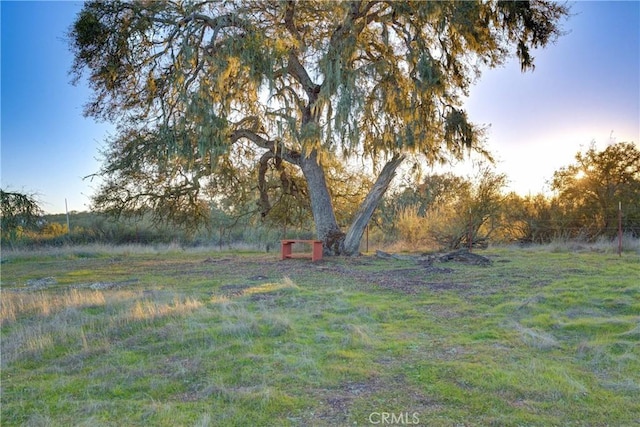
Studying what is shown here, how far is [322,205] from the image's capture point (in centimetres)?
1397

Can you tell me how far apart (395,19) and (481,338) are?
968cm

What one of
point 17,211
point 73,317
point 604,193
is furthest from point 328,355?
point 604,193

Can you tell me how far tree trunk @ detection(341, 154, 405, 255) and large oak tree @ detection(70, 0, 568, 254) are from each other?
0.04 metres

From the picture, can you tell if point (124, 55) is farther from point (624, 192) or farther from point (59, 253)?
point (624, 192)

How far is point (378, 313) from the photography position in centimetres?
625

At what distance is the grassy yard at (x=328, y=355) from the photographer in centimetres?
332

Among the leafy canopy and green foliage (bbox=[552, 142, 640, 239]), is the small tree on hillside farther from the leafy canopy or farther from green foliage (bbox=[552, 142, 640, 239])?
green foliage (bbox=[552, 142, 640, 239])

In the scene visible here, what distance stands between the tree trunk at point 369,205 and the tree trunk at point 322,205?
0.29 meters

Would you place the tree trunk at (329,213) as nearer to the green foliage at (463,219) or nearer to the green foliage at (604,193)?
the green foliage at (463,219)

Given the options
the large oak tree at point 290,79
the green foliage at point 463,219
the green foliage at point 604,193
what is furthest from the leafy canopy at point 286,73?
the green foliage at point 604,193

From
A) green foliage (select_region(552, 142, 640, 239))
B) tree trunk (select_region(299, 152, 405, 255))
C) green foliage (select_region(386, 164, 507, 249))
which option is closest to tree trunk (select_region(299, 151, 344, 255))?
tree trunk (select_region(299, 152, 405, 255))

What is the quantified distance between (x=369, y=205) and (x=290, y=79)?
4.35m

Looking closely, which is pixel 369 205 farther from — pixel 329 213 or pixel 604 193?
pixel 604 193

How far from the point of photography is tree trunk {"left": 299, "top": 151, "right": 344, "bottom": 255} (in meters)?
13.9
